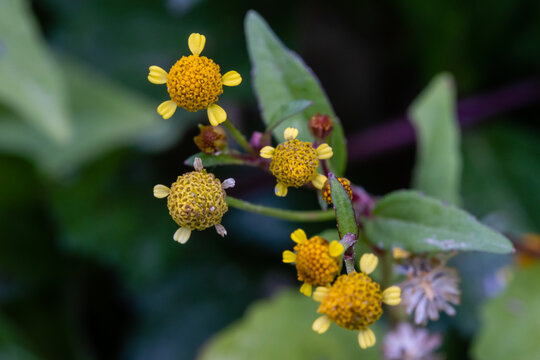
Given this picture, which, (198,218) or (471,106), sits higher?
(471,106)

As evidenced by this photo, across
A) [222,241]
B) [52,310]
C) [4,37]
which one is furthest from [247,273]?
[4,37]

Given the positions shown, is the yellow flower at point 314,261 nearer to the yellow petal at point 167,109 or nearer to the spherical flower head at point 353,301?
the spherical flower head at point 353,301

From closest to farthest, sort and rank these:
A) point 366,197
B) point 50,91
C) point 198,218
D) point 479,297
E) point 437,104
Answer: point 198,218 → point 366,197 → point 437,104 → point 50,91 → point 479,297

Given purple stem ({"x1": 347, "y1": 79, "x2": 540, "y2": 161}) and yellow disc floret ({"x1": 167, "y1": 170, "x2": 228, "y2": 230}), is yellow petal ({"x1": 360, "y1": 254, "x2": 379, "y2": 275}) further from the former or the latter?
purple stem ({"x1": 347, "y1": 79, "x2": 540, "y2": 161})

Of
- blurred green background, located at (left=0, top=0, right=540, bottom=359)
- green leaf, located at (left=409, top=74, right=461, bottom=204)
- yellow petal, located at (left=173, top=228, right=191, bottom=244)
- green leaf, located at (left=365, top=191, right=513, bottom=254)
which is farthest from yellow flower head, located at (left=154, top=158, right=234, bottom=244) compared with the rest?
blurred green background, located at (left=0, top=0, right=540, bottom=359)

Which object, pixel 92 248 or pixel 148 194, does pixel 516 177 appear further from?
pixel 92 248

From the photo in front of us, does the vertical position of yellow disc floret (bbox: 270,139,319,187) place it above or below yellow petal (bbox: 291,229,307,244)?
above

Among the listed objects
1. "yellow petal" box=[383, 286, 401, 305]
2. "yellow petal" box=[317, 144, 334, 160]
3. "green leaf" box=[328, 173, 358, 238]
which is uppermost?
"yellow petal" box=[317, 144, 334, 160]

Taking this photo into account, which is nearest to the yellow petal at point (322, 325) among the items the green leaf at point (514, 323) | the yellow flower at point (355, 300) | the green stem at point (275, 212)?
the yellow flower at point (355, 300)
